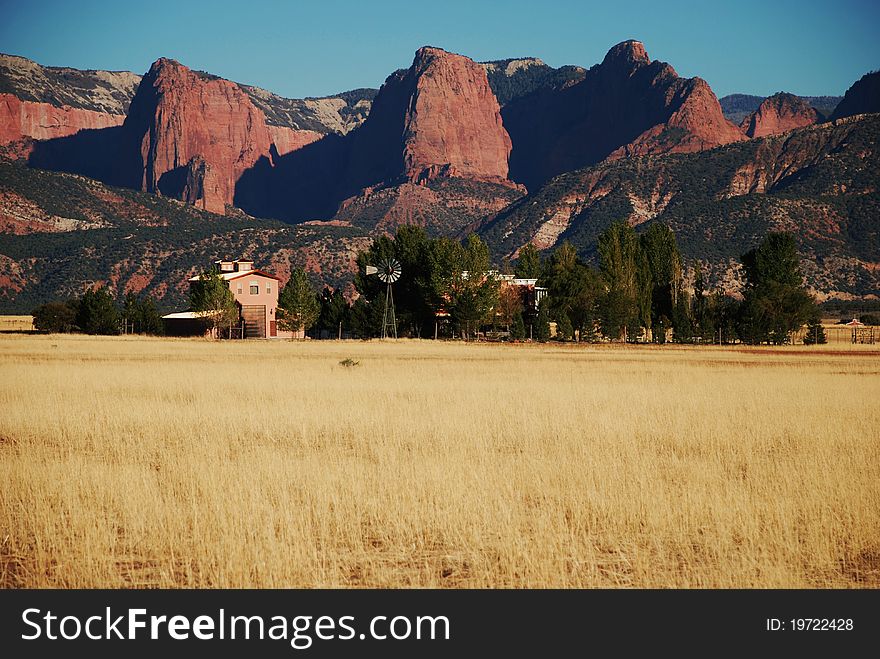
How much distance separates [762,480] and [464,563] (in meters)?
6.81

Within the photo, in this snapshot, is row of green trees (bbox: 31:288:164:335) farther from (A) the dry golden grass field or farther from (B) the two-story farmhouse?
(A) the dry golden grass field

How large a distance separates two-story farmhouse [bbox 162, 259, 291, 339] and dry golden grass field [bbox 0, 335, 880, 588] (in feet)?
266

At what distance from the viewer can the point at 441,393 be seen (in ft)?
107

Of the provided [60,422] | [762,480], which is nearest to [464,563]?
[762,480]

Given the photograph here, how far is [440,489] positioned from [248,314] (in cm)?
10122

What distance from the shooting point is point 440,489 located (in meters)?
14.9

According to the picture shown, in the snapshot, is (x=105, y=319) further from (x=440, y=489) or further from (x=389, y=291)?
(x=440, y=489)

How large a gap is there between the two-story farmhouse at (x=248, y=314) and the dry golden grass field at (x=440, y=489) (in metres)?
81.1

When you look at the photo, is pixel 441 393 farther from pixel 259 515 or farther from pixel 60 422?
pixel 259 515

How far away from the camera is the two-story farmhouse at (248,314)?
11256 centimetres

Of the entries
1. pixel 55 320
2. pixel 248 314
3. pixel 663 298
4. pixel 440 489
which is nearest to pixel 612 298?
pixel 663 298

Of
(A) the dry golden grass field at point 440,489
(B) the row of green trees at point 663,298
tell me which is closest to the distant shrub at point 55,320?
(B) the row of green trees at point 663,298

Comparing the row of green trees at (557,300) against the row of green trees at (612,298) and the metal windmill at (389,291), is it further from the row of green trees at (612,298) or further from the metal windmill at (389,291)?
the metal windmill at (389,291)
